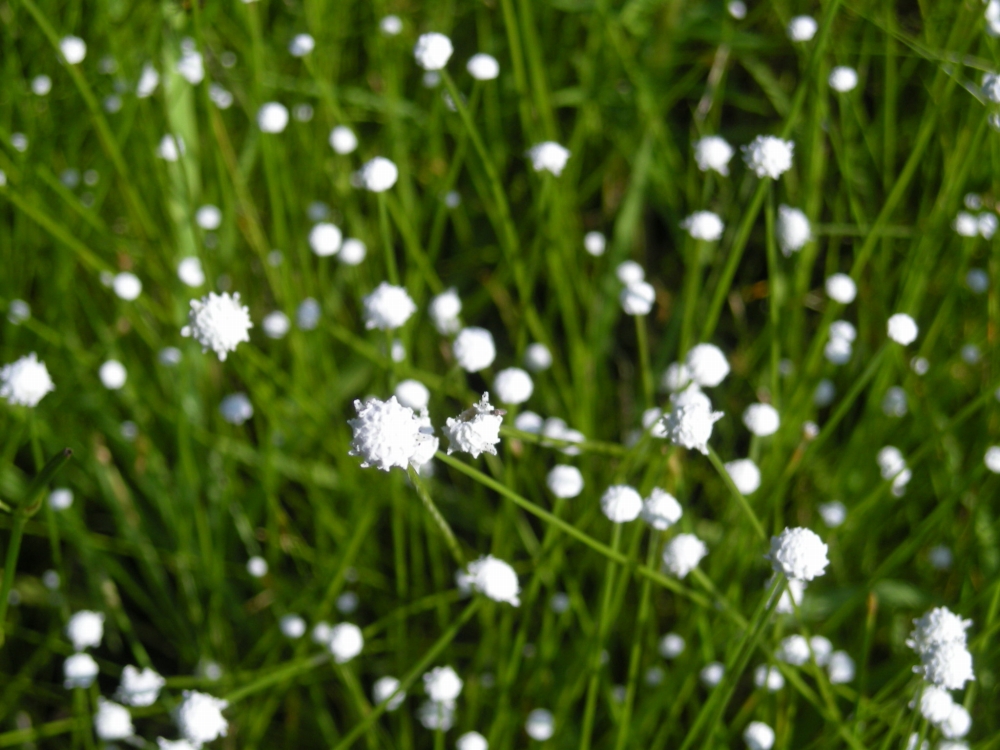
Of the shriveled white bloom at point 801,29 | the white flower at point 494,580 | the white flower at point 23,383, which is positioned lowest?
the white flower at point 494,580

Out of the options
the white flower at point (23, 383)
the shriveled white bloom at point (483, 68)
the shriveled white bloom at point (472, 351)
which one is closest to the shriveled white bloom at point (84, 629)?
the white flower at point (23, 383)

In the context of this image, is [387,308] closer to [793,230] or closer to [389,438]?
[389,438]

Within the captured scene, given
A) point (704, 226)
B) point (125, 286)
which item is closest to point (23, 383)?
point (125, 286)

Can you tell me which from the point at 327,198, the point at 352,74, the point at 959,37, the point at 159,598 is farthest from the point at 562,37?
the point at 159,598

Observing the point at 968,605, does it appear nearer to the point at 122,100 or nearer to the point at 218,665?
the point at 218,665

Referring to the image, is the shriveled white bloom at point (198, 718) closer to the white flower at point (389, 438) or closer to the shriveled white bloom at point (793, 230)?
the white flower at point (389, 438)

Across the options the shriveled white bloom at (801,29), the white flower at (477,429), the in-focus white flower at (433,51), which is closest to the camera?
the white flower at (477,429)
